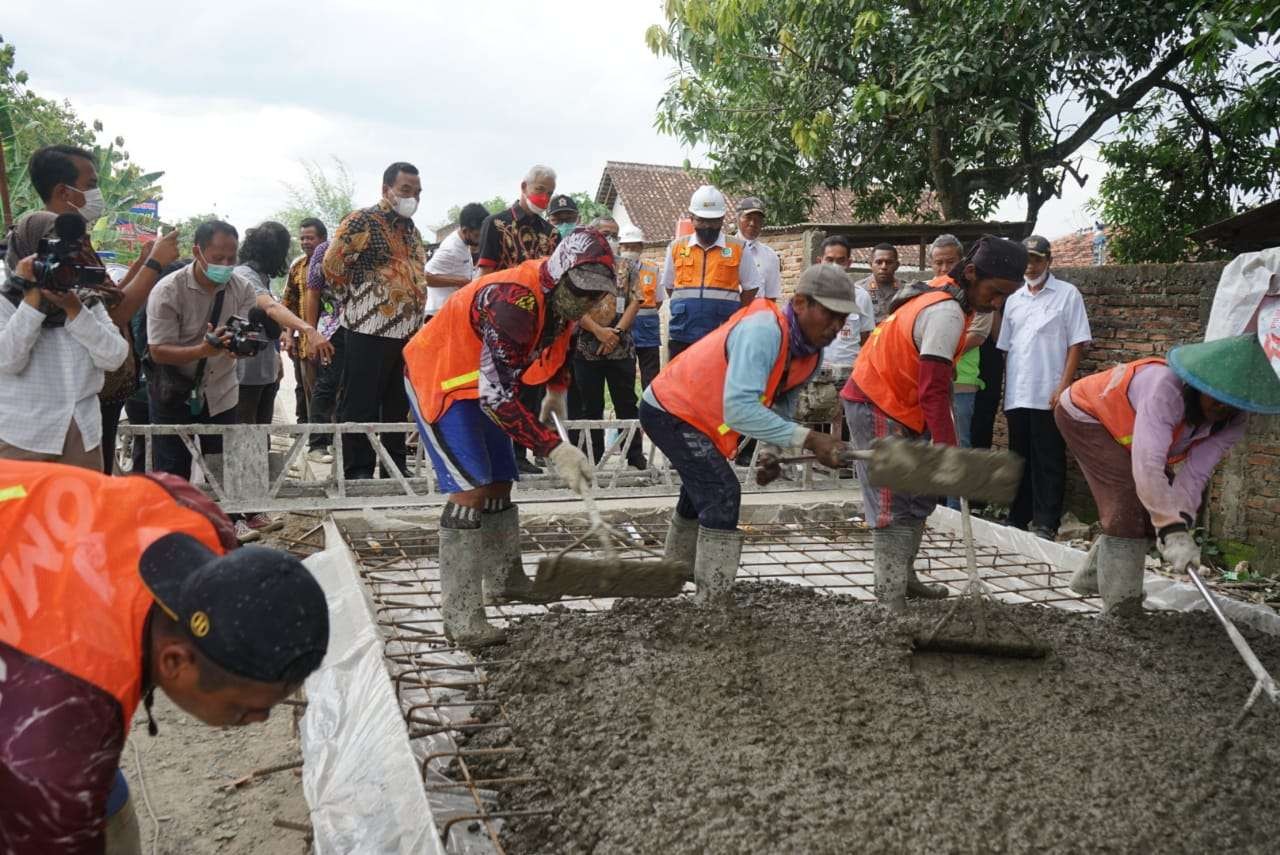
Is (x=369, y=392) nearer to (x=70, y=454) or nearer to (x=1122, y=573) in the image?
(x=70, y=454)

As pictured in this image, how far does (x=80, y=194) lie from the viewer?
3666mm

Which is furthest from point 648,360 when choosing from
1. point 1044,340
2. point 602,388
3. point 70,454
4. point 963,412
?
point 70,454

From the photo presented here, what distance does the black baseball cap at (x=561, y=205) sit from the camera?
6.29 meters

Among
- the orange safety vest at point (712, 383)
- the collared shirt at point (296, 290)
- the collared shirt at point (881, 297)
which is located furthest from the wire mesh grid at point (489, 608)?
the collared shirt at point (296, 290)

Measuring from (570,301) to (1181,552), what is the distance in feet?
6.98

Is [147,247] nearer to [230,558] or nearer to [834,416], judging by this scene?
[230,558]

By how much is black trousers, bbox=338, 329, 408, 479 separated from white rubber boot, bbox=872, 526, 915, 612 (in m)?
2.78

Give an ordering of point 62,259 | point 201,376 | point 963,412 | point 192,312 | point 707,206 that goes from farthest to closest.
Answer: point 707,206, point 963,412, point 201,376, point 192,312, point 62,259

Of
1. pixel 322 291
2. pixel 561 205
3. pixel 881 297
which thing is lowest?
pixel 322 291

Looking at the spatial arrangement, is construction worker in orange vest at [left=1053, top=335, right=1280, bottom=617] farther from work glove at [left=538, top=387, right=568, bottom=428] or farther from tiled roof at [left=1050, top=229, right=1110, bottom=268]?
tiled roof at [left=1050, top=229, right=1110, bottom=268]

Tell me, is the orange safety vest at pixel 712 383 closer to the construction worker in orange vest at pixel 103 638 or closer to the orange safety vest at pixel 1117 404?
the orange safety vest at pixel 1117 404

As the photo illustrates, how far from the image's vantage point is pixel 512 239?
5.31 metres

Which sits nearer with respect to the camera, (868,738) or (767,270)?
(868,738)

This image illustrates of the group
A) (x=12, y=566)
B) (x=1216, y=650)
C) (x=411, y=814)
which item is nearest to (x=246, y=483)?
(x=411, y=814)
